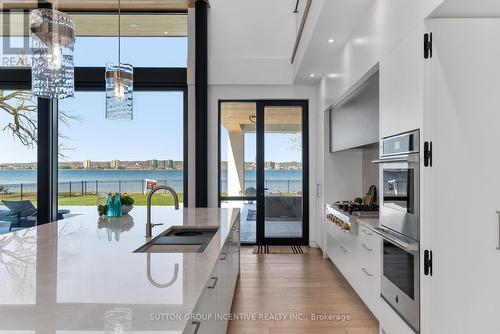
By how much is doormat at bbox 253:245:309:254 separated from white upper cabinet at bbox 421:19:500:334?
3439 mm

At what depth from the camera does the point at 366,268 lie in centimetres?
302

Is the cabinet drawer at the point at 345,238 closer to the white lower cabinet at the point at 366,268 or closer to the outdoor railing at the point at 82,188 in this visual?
the white lower cabinet at the point at 366,268

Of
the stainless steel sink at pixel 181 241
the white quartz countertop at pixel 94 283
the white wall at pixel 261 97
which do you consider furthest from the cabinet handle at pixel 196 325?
the white wall at pixel 261 97

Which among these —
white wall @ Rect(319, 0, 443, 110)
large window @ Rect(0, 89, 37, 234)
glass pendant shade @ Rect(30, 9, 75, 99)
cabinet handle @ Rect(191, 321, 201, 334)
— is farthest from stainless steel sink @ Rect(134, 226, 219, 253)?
large window @ Rect(0, 89, 37, 234)

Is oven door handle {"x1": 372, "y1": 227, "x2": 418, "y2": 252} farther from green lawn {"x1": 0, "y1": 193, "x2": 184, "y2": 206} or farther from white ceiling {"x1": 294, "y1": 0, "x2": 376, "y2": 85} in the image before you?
green lawn {"x1": 0, "y1": 193, "x2": 184, "y2": 206}

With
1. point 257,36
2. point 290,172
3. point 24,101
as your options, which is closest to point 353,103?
point 290,172

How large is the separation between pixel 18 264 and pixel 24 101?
540cm

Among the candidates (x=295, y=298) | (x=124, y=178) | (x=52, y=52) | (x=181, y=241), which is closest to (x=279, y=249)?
(x=295, y=298)

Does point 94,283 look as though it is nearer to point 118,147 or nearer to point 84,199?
point 118,147

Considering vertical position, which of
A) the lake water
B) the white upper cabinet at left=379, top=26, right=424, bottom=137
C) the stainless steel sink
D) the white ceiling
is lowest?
the stainless steel sink

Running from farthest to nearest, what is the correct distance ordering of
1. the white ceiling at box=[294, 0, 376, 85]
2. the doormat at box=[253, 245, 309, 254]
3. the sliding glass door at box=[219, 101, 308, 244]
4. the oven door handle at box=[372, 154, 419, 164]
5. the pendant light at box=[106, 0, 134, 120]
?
the sliding glass door at box=[219, 101, 308, 244] → the doormat at box=[253, 245, 309, 254] → the pendant light at box=[106, 0, 134, 120] → the white ceiling at box=[294, 0, 376, 85] → the oven door handle at box=[372, 154, 419, 164]

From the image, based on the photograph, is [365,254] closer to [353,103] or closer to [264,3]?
[353,103]

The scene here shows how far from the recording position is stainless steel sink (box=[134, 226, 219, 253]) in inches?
79.4

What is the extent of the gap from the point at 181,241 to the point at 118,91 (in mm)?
1864
